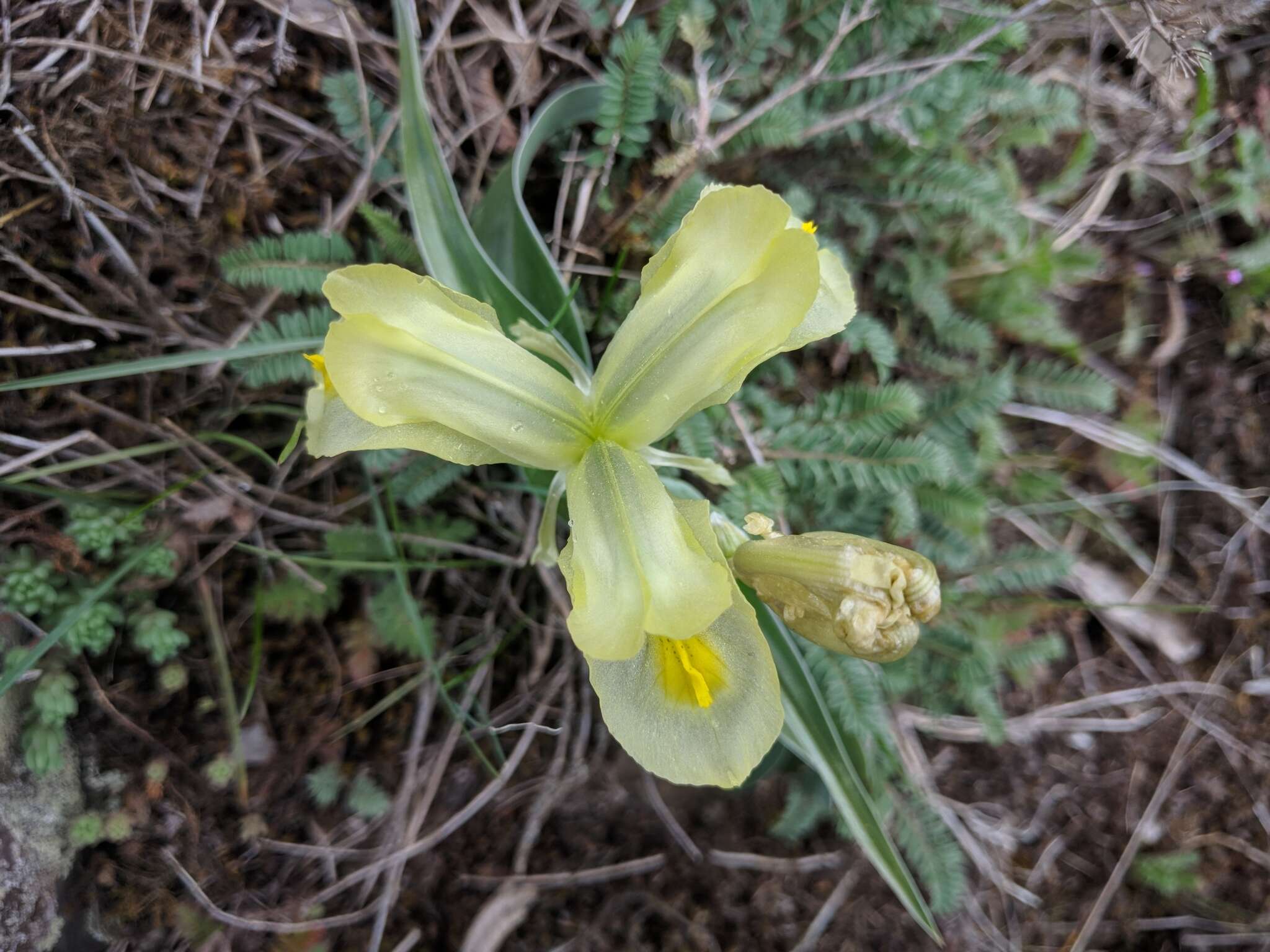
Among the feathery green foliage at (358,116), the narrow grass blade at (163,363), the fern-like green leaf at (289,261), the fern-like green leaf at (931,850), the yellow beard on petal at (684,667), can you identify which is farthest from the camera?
the fern-like green leaf at (931,850)

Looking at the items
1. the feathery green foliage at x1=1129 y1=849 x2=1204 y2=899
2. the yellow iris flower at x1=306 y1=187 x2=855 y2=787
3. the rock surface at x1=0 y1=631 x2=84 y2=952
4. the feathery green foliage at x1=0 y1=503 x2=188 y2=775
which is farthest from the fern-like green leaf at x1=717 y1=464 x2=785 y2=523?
the feathery green foliage at x1=1129 y1=849 x2=1204 y2=899

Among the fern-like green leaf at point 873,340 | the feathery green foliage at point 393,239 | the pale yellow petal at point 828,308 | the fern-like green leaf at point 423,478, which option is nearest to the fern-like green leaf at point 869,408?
the fern-like green leaf at point 873,340

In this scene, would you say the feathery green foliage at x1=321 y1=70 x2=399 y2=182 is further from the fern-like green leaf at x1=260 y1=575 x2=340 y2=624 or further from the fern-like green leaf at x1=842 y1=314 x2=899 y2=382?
the fern-like green leaf at x1=842 y1=314 x2=899 y2=382

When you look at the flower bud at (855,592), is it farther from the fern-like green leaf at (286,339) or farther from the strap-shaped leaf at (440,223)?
the fern-like green leaf at (286,339)

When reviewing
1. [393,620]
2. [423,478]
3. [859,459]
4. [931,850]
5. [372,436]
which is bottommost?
[931,850]

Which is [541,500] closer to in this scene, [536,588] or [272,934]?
[536,588]

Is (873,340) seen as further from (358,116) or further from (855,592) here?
(358,116)

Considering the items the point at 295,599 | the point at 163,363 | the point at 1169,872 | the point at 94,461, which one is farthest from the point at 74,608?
the point at 1169,872
